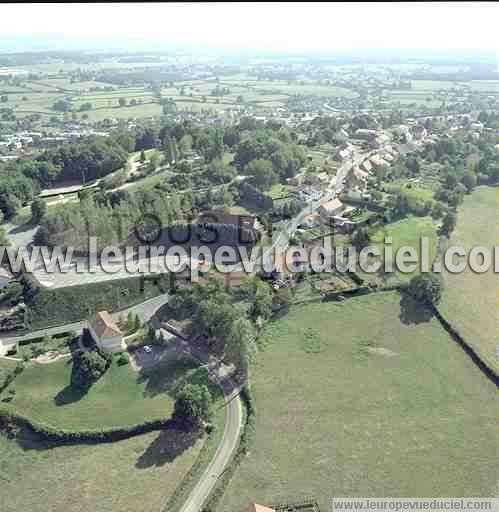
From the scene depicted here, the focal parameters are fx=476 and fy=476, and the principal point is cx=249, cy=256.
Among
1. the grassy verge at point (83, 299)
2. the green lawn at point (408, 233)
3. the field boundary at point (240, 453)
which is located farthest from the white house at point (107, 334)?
the green lawn at point (408, 233)

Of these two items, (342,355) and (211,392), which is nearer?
(211,392)

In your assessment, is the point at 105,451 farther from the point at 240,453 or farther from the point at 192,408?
the point at 240,453

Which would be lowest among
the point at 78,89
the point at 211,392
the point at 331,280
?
Answer: the point at 211,392

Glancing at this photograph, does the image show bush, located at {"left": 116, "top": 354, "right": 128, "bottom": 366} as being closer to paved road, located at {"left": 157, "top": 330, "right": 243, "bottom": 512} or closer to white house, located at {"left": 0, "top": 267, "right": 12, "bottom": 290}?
paved road, located at {"left": 157, "top": 330, "right": 243, "bottom": 512}

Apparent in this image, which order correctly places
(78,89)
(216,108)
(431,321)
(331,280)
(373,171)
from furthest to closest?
(78,89), (216,108), (373,171), (331,280), (431,321)

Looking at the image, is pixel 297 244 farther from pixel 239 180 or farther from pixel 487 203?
pixel 487 203

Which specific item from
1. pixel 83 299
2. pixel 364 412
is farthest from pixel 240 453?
pixel 83 299

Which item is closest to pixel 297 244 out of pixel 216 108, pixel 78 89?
pixel 216 108
